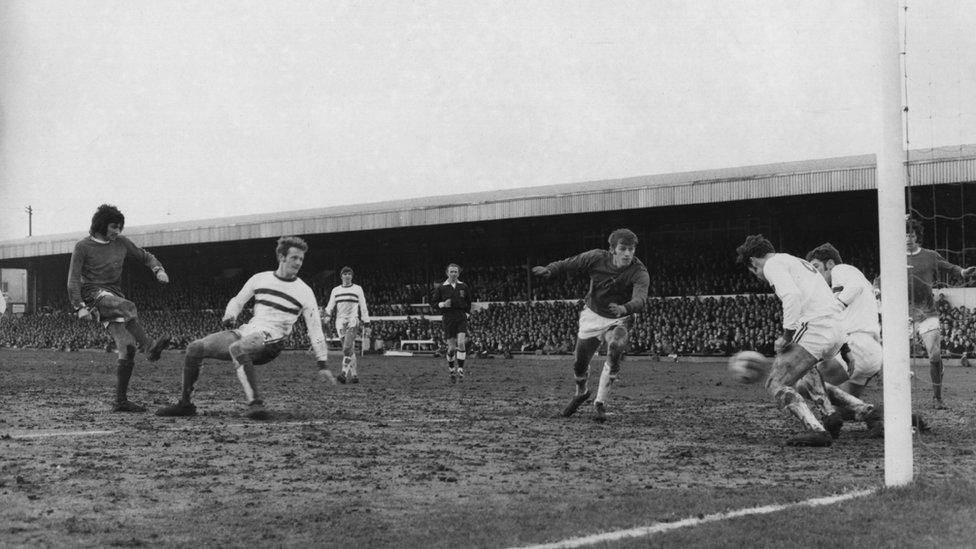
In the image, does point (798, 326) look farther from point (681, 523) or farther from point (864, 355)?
point (681, 523)

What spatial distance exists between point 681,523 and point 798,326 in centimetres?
364

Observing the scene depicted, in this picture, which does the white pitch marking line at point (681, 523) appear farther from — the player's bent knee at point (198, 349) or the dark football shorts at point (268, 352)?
the player's bent knee at point (198, 349)

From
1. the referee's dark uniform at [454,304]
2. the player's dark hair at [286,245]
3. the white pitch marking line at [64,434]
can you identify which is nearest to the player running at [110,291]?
the player's dark hair at [286,245]

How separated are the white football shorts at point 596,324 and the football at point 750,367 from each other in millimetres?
2564

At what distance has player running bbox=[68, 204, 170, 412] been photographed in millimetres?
10203

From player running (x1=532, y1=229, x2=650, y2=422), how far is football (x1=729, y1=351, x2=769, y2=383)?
7.54ft

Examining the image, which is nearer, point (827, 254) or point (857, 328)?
point (857, 328)

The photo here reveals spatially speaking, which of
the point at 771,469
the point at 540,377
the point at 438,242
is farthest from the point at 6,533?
the point at 438,242

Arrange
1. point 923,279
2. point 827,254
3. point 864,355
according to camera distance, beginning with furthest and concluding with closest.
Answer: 1. point 923,279
2. point 827,254
3. point 864,355

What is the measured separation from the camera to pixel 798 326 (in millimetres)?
7793

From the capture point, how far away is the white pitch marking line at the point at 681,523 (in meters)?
4.14

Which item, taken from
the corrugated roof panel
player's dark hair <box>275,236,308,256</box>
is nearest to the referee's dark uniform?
player's dark hair <box>275,236,308,256</box>

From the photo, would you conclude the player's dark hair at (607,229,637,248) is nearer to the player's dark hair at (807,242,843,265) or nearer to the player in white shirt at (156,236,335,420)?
the player's dark hair at (807,242,843,265)

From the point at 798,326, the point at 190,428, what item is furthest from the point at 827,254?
the point at 190,428
